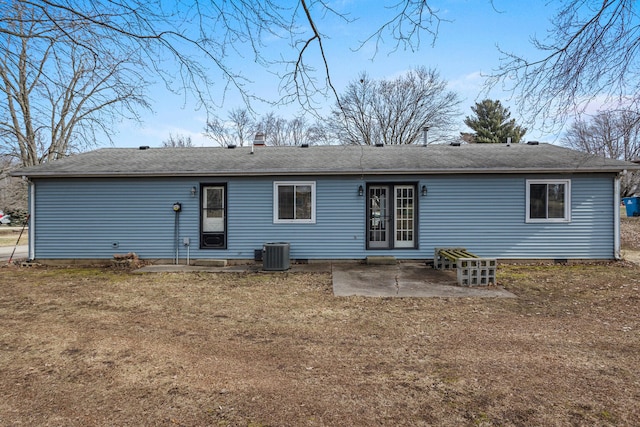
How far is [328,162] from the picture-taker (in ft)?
31.8

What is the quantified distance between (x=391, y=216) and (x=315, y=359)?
21.5 ft

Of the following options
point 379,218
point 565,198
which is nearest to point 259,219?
point 379,218

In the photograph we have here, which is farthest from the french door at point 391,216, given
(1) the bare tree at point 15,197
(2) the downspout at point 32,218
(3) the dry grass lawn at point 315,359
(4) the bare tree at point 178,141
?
(4) the bare tree at point 178,141

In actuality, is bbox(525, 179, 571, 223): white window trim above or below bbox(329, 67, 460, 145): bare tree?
below

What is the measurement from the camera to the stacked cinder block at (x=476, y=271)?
6.91 meters

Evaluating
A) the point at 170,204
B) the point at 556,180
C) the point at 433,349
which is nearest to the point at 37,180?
the point at 170,204

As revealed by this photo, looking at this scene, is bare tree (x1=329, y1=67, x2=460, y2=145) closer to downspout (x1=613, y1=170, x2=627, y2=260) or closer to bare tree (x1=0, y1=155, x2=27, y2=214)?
downspout (x1=613, y1=170, x2=627, y2=260)

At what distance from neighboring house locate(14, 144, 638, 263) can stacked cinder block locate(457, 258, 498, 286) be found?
2.27 meters

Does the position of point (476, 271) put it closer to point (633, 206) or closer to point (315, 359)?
point (315, 359)

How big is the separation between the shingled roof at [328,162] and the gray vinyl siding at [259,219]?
34 cm

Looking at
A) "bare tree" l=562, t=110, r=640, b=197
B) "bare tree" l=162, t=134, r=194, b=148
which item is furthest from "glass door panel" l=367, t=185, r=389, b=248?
"bare tree" l=162, t=134, r=194, b=148

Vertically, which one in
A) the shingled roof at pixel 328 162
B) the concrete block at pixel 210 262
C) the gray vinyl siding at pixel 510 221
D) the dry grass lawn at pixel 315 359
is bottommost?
the dry grass lawn at pixel 315 359

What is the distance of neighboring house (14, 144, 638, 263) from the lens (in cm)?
909

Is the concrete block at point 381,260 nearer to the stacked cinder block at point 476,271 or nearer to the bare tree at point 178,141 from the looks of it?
the stacked cinder block at point 476,271
